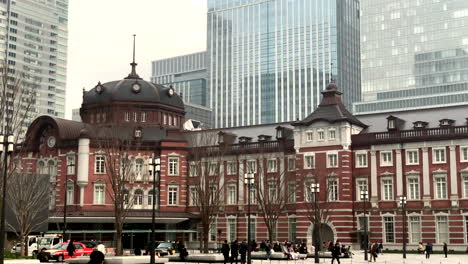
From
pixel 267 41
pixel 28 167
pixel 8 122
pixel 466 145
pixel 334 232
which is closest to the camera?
pixel 8 122

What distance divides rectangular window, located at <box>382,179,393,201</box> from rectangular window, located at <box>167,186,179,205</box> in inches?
977

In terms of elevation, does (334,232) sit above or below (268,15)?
below

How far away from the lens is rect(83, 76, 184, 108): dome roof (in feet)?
277

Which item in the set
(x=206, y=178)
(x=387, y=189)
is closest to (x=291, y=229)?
(x=387, y=189)

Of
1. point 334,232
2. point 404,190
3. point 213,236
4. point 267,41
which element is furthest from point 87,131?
point 267,41

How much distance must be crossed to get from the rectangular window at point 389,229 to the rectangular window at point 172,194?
25079 millimetres

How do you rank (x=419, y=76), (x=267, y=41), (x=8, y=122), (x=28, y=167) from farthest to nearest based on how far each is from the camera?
(x=267, y=41) < (x=419, y=76) < (x=28, y=167) < (x=8, y=122)

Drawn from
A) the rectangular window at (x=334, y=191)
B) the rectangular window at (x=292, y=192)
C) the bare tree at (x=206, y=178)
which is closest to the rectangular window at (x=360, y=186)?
the rectangular window at (x=334, y=191)

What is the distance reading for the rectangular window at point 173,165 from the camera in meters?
82.8

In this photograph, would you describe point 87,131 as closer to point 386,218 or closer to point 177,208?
point 177,208

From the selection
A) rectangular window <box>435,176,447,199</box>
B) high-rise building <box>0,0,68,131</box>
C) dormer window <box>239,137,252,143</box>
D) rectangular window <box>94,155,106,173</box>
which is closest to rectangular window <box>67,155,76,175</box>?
rectangular window <box>94,155,106,173</box>

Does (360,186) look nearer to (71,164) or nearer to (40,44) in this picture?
(71,164)

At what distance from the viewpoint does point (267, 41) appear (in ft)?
645

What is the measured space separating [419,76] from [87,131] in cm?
10528
